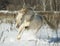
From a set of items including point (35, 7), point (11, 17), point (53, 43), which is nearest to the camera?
point (53, 43)

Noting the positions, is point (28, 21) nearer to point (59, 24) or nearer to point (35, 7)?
point (59, 24)

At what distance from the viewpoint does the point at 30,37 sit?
2.67 meters

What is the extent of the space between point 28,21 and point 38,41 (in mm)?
257

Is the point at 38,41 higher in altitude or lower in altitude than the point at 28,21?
lower

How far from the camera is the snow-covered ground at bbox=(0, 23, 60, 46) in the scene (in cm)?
252

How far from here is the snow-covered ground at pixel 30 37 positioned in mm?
2520

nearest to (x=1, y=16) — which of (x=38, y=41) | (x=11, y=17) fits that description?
(x=11, y=17)

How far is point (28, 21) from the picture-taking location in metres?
2.70

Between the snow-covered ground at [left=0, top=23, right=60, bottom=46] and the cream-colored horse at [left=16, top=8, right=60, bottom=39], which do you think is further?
the cream-colored horse at [left=16, top=8, right=60, bottom=39]

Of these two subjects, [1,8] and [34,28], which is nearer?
[34,28]

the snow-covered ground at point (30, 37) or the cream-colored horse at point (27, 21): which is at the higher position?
the cream-colored horse at point (27, 21)

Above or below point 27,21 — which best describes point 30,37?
below

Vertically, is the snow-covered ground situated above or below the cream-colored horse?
below

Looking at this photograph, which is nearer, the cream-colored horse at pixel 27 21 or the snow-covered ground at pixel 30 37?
the snow-covered ground at pixel 30 37
